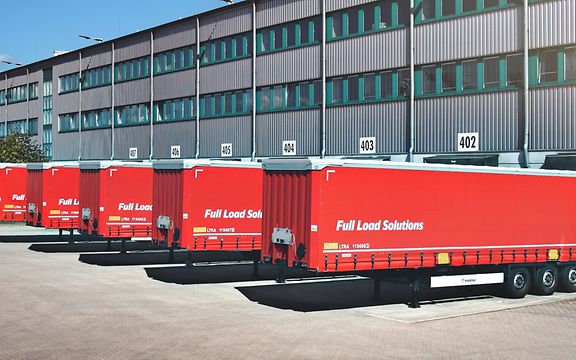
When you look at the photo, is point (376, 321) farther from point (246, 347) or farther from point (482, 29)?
point (482, 29)

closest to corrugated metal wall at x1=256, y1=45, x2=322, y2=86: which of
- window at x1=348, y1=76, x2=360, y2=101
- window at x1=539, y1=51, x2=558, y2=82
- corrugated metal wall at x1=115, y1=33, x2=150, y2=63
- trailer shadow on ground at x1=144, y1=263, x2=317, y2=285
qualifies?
window at x1=348, y1=76, x2=360, y2=101

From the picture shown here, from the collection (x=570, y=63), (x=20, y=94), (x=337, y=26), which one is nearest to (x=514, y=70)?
(x=570, y=63)

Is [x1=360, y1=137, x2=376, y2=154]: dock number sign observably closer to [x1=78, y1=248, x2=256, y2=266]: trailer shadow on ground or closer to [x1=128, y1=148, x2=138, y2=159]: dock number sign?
[x1=78, y1=248, x2=256, y2=266]: trailer shadow on ground

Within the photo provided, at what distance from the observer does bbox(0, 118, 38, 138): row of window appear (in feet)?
237

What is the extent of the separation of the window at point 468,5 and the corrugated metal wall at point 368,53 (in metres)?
3.20

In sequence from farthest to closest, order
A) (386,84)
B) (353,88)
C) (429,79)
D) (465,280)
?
(353,88) < (386,84) < (429,79) < (465,280)

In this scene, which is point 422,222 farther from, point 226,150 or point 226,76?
point 226,76

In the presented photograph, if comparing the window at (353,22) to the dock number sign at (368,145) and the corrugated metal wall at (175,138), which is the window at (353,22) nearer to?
the dock number sign at (368,145)

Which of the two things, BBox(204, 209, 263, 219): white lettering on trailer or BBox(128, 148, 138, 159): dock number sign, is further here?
BBox(128, 148, 138, 159): dock number sign

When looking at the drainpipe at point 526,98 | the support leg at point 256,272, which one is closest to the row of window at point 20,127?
the support leg at point 256,272

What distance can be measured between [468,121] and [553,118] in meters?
4.01

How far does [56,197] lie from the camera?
113 ft

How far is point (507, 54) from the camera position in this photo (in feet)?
101

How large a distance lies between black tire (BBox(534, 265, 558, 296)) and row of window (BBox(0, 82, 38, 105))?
59518mm
